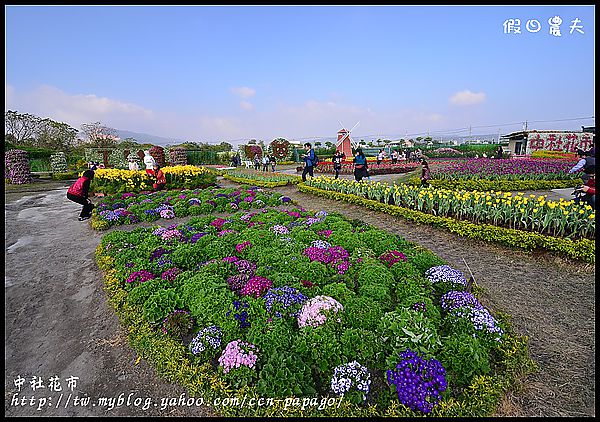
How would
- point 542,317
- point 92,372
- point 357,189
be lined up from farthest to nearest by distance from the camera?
point 357,189
point 542,317
point 92,372

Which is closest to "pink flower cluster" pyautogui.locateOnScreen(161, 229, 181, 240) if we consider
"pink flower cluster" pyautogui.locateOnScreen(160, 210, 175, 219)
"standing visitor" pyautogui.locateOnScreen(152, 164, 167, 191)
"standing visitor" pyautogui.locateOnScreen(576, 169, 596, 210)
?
"pink flower cluster" pyautogui.locateOnScreen(160, 210, 175, 219)

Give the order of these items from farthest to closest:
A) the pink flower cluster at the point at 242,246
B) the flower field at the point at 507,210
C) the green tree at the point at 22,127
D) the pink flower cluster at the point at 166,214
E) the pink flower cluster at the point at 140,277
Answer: the green tree at the point at 22,127
the pink flower cluster at the point at 166,214
the flower field at the point at 507,210
the pink flower cluster at the point at 242,246
the pink flower cluster at the point at 140,277

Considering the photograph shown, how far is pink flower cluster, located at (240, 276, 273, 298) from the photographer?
4.00 metres

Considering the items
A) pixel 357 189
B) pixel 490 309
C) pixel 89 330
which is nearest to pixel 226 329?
pixel 89 330

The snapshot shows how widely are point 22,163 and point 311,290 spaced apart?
23049 mm

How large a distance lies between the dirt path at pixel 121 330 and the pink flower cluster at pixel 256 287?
1319mm

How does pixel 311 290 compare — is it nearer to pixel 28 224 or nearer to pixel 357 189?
pixel 357 189

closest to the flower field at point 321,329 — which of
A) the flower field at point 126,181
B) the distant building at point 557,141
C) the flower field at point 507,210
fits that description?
the flower field at point 507,210

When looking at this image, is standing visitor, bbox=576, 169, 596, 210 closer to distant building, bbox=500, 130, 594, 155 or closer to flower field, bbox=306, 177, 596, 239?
flower field, bbox=306, 177, 596, 239

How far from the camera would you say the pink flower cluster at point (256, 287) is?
4.00m

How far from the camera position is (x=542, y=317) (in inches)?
152

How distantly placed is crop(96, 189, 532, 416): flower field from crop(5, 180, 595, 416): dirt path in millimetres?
217

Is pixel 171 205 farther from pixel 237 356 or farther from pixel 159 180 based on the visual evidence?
pixel 237 356

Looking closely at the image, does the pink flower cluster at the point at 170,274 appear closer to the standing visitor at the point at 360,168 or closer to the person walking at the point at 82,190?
the person walking at the point at 82,190
